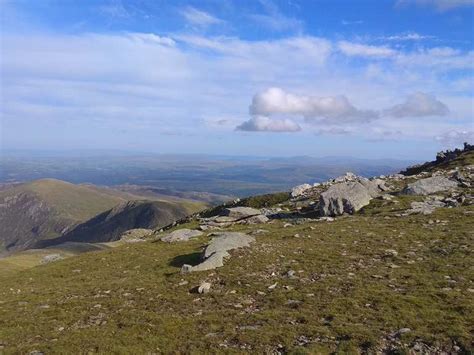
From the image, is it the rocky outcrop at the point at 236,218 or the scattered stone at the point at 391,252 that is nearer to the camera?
the scattered stone at the point at 391,252

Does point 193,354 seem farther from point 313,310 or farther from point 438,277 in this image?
point 438,277

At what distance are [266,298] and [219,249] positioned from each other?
8667mm

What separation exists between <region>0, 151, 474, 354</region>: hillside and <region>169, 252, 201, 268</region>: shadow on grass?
0.31ft

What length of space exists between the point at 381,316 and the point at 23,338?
14615mm

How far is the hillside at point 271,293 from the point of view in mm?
16484

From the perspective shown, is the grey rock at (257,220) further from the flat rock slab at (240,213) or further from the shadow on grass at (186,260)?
the shadow on grass at (186,260)

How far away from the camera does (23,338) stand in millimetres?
18703

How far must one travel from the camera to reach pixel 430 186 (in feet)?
161

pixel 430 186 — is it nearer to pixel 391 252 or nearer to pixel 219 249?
pixel 391 252

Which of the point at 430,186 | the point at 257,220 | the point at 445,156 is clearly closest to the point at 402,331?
the point at 257,220

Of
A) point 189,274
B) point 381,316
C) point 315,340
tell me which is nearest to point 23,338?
point 189,274

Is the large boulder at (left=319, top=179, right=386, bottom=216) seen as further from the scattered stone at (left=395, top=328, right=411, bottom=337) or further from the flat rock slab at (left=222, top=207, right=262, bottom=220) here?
the scattered stone at (left=395, top=328, right=411, bottom=337)

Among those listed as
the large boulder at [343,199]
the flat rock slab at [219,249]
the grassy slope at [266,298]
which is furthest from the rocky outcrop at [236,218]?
the flat rock slab at [219,249]

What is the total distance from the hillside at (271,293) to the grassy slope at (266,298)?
2.5 inches
